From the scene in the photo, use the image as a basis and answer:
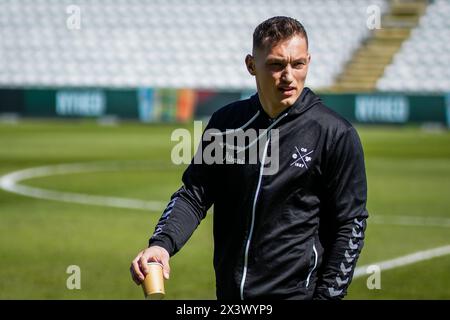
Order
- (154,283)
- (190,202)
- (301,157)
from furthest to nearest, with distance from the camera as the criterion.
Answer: (190,202) → (301,157) → (154,283)

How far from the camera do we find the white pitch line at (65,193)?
1418cm

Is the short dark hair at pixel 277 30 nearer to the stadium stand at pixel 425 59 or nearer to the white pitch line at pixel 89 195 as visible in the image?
the white pitch line at pixel 89 195

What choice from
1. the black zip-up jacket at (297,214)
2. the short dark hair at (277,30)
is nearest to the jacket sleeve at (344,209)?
the black zip-up jacket at (297,214)

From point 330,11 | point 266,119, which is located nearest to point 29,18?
point 330,11

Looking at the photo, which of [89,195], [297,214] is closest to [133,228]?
[89,195]

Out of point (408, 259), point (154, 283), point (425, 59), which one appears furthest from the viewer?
point (425, 59)

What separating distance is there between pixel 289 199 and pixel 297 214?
3.0 inches

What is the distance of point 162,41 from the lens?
131 ft

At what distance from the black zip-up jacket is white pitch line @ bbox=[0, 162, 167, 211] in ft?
30.9

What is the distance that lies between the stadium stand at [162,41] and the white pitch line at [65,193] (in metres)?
18.9

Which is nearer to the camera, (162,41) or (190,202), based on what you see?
(190,202)

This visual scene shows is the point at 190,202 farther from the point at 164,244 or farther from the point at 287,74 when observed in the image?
the point at 287,74

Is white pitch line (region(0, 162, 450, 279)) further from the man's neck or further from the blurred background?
the man's neck
